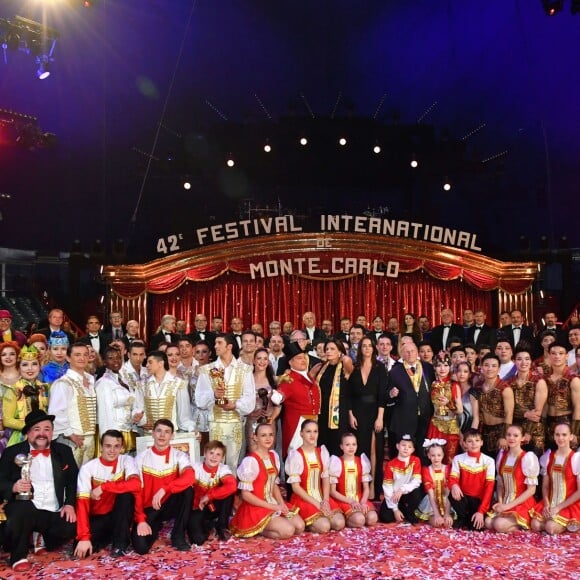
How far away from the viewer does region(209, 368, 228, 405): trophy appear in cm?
588

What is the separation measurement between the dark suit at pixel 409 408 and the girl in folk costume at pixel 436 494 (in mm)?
656

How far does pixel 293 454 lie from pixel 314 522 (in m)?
0.56

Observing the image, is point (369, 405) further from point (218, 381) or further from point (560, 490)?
point (560, 490)

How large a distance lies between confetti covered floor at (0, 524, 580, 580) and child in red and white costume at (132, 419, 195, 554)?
0.12 meters

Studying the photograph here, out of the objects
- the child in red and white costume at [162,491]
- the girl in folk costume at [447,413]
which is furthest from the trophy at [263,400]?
the girl in folk costume at [447,413]

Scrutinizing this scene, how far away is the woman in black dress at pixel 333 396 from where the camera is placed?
627 centimetres

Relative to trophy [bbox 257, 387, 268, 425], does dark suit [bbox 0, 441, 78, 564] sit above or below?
below

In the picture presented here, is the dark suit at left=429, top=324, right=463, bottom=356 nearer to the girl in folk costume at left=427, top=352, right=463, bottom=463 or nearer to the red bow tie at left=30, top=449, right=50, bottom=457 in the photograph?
the girl in folk costume at left=427, top=352, right=463, bottom=463

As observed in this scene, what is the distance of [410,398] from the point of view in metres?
6.30

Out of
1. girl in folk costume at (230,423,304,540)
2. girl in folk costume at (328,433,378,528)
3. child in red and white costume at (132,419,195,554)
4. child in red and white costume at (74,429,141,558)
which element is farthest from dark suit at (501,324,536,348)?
child in red and white costume at (74,429,141,558)

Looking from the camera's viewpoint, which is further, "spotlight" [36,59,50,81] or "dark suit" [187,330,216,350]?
"spotlight" [36,59,50,81]

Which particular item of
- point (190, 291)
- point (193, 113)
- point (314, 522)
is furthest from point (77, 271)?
point (314, 522)

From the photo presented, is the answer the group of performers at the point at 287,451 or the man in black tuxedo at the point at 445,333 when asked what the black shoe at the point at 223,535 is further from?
the man in black tuxedo at the point at 445,333

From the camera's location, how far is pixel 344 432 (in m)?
6.23
